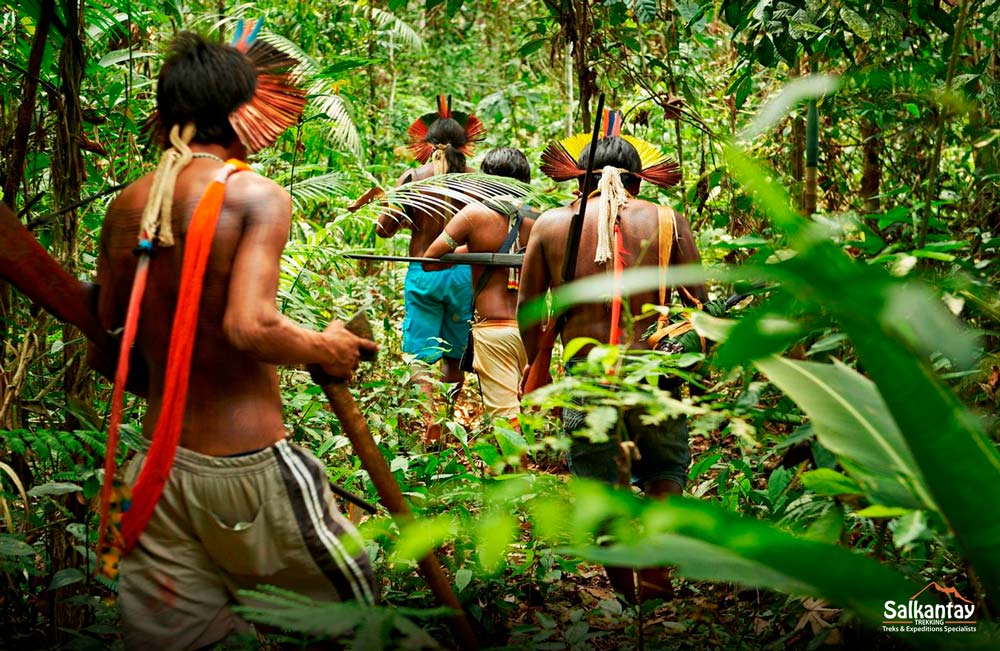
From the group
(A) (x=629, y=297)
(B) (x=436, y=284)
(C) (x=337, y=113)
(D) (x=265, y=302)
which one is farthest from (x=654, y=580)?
(B) (x=436, y=284)

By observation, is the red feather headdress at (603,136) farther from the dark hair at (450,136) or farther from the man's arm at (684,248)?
the dark hair at (450,136)

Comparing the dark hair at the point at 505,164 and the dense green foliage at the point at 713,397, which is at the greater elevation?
the dark hair at the point at 505,164

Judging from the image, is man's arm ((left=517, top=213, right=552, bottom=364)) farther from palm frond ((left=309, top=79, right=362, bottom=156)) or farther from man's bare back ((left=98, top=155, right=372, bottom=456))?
man's bare back ((left=98, top=155, right=372, bottom=456))

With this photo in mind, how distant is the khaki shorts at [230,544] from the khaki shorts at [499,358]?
3.32 m

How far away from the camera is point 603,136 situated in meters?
4.27

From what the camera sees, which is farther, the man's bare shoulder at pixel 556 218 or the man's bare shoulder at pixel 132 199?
the man's bare shoulder at pixel 556 218

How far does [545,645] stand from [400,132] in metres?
7.55

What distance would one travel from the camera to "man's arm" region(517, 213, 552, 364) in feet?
13.1

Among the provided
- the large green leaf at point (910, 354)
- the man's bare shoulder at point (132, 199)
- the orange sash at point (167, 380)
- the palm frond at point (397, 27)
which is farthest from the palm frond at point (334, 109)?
the large green leaf at point (910, 354)

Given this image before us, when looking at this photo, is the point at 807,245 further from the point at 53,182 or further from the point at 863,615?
the point at 53,182

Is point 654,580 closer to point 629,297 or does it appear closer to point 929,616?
point 629,297

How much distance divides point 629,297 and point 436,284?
9.14 ft

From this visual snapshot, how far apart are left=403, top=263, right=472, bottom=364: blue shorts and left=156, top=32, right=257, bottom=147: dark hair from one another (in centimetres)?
382

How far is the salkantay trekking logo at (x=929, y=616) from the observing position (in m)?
1.81
